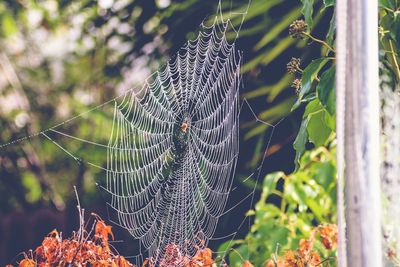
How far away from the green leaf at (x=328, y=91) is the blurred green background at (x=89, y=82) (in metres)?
0.86

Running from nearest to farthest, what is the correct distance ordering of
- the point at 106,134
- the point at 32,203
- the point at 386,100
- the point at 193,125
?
the point at 386,100 → the point at 193,125 → the point at 106,134 → the point at 32,203

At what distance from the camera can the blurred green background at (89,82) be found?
6.73 ft

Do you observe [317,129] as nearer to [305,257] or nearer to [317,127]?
[317,127]

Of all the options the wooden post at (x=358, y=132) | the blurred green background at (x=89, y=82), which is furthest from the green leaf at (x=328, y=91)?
the blurred green background at (x=89, y=82)

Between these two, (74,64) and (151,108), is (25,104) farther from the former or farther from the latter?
(151,108)

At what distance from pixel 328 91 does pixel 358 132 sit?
0.30m

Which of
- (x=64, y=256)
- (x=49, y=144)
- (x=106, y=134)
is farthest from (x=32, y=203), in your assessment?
(x=64, y=256)

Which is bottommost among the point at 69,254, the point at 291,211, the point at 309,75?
the point at 291,211

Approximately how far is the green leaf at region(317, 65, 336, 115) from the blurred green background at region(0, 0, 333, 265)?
2.82ft

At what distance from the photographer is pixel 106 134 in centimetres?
235

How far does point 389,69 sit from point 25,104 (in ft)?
4.97

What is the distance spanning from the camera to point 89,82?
8.07 feet

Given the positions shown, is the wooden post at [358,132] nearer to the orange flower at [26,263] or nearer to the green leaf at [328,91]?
the green leaf at [328,91]

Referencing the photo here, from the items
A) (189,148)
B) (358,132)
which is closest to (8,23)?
(189,148)
